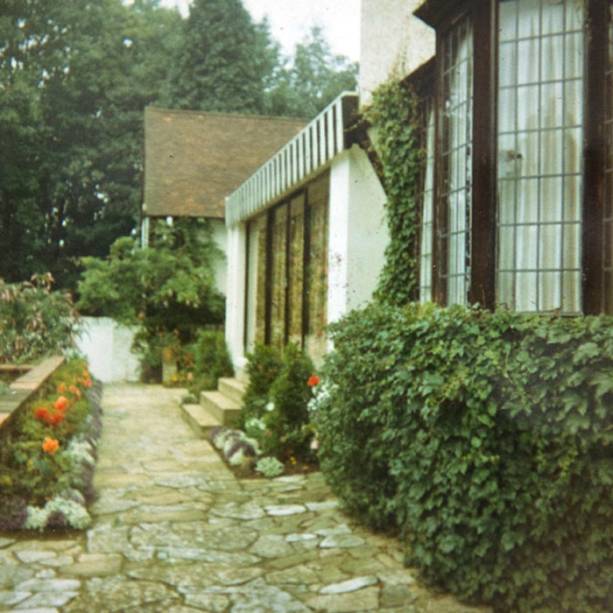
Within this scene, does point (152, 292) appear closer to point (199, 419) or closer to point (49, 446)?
point (199, 419)

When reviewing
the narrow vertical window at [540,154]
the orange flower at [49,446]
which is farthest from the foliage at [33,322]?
the narrow vertical window at [540,154]

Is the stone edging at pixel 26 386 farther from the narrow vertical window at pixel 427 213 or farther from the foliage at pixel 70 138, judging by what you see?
the foliage at pixel 70 138

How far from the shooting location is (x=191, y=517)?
6.34 metres

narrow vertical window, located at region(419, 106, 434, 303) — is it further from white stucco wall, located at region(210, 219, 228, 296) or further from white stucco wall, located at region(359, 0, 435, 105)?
white stucco wall, located at region(210, 219, 228, 296)

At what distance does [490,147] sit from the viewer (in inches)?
217

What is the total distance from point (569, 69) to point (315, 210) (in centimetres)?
515

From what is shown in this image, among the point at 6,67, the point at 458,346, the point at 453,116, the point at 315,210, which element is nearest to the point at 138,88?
the point at 6,67

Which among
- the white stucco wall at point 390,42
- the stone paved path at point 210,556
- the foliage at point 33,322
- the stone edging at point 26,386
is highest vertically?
the white stucco wall at point 390,42

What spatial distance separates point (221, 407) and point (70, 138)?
21.4 m

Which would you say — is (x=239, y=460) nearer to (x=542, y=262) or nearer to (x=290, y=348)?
(x=290, y=348)

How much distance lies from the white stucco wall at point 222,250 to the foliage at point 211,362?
194 inches

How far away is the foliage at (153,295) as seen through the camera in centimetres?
1709

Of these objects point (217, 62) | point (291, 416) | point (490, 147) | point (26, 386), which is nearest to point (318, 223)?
point (291, 416)

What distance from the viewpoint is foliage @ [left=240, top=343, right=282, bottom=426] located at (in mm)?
9516
